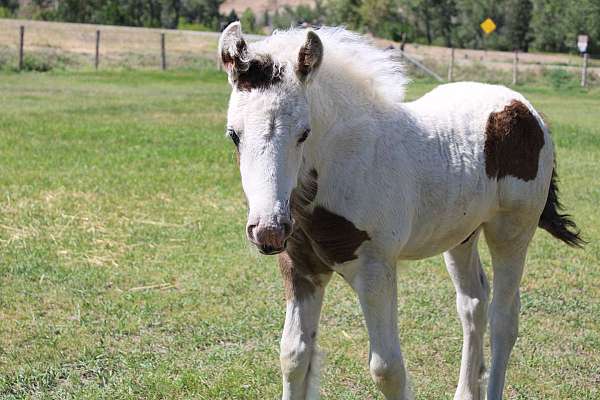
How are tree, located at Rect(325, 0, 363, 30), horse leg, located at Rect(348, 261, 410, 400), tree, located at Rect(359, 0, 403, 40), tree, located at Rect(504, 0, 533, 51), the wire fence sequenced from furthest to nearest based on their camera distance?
tree, located at Rect(325, 0, 363, 30) < tree, located at Rect(359, 0, 403, 40) < tree, located at Rect(504, 0, 533, 51) < the wire fence < horse leg, located at Rect(348, 261, 410, 400)

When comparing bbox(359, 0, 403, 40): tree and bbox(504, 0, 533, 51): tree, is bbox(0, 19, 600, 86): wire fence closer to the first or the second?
bbox(359, 0, 403, 40): tree

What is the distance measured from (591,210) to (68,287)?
5847mm

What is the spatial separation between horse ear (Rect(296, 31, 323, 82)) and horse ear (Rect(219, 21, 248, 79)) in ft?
0.67

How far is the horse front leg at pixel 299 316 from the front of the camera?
12.4 feet

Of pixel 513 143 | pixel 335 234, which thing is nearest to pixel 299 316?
pixel 335 234

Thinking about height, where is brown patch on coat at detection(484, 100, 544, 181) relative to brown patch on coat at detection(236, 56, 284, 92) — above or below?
below

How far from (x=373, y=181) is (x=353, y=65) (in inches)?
21.0

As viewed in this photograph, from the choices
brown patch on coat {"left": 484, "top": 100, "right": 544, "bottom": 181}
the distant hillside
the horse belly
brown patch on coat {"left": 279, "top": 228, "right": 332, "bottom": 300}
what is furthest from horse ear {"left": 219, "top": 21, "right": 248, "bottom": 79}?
the distant hillside

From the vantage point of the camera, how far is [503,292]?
4.38m

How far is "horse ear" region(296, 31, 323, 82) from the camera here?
3109 millimetres

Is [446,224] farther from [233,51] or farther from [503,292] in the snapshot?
[233,51]

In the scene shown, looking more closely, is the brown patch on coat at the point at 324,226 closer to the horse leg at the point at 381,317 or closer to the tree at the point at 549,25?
the horse leg at the point at 381,317

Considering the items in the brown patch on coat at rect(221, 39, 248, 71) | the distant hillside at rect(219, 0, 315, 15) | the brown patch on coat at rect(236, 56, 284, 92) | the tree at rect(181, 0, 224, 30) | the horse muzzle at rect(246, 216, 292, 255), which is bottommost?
the horse muzzle at rect(246, 216, 292, 255)

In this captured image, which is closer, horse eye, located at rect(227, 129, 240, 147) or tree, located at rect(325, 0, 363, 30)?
horse eye, located at rect(227, 129, 240, 147)
